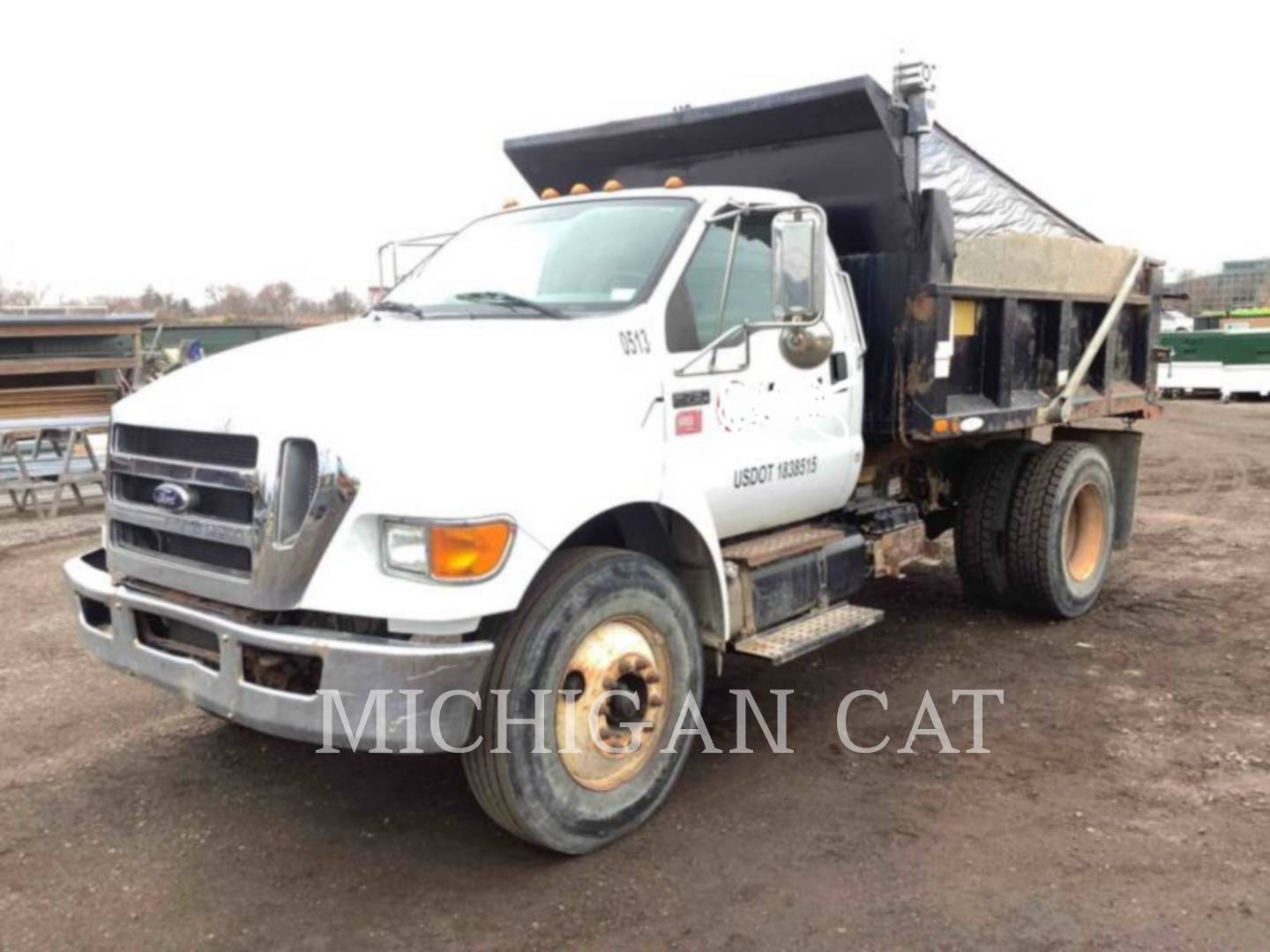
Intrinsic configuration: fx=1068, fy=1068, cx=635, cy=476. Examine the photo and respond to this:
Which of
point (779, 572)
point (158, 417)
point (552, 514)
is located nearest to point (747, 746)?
point (779, 572)

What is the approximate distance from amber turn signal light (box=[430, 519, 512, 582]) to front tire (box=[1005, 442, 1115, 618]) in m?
4.10

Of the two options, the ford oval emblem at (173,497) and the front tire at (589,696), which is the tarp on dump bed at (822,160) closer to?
the front tire at (589,696)

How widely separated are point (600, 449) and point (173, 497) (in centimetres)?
142

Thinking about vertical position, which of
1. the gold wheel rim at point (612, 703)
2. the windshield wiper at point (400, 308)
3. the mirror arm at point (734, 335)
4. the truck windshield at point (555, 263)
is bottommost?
the gold wheel rim at point (612, 703)

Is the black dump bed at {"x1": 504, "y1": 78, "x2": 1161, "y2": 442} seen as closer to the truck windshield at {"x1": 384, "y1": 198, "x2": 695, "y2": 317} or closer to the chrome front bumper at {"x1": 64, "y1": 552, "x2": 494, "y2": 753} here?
the truck windshield at {"x1": 384, "y1": 198, "x2": 695, "y2": 317}

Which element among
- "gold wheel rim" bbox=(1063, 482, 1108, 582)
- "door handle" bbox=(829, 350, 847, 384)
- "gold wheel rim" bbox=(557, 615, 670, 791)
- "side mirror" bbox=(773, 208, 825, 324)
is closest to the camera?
"gold wheel rim" bbox=(557, 615, 670, 791)

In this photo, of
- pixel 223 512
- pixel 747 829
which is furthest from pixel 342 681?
pixel 747 829

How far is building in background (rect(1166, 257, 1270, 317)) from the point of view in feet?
223

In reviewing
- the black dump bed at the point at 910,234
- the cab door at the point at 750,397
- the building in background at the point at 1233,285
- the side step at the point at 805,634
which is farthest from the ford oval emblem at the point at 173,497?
the building in background at the point at 1233,285

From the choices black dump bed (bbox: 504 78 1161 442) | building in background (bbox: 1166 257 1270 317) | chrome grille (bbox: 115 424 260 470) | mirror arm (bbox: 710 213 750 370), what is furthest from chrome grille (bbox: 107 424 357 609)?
building in background (bbox: 1166 257 1270 317)

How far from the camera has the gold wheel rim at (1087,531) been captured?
680 cm

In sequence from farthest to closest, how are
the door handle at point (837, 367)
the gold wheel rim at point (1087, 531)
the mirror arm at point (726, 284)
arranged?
the gold wheel rim at point (1087, 531), the door handle at point (837, 367), the mirror arm at point (726, 284)

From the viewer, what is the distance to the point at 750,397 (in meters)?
4.38

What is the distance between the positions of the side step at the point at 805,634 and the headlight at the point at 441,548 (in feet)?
4.98
